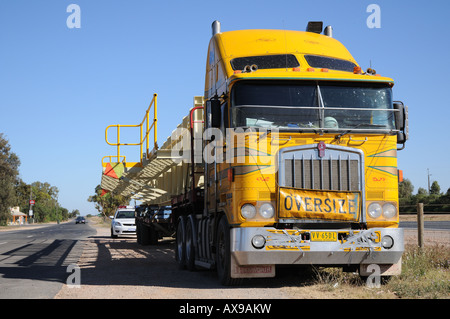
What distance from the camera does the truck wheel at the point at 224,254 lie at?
368 inches

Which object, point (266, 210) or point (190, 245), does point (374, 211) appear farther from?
point (190, 245)

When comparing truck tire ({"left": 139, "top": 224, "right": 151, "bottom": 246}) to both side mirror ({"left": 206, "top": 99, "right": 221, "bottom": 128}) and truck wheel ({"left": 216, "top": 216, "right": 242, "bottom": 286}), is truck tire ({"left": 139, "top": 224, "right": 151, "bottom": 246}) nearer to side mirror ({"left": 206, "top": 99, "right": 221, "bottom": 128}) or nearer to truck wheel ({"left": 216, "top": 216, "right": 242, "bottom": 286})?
truck wheel ({"left": 216, "top": 216, "right": 242, "bottom": 286})

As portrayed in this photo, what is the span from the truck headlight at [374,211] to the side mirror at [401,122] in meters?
1.20

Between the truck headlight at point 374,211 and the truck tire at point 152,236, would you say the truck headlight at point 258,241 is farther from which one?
the truck tire at point 152,236

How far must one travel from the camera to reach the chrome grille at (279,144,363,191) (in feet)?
29.9

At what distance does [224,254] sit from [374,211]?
250 cm

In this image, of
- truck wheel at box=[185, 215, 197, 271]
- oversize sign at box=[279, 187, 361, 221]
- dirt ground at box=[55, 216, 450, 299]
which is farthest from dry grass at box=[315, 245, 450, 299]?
truck wheel at box=[185, 215, 197, 271]

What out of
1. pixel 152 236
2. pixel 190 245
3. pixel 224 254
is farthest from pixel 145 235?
pixel 224 254

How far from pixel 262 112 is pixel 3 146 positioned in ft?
281

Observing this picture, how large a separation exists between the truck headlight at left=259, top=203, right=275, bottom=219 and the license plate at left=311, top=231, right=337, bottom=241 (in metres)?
0.70

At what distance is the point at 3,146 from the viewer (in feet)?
289

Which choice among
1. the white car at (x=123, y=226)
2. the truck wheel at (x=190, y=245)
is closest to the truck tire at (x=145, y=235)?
the white car at (x=123, y=226)

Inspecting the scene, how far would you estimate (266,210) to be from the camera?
29.6 ft
